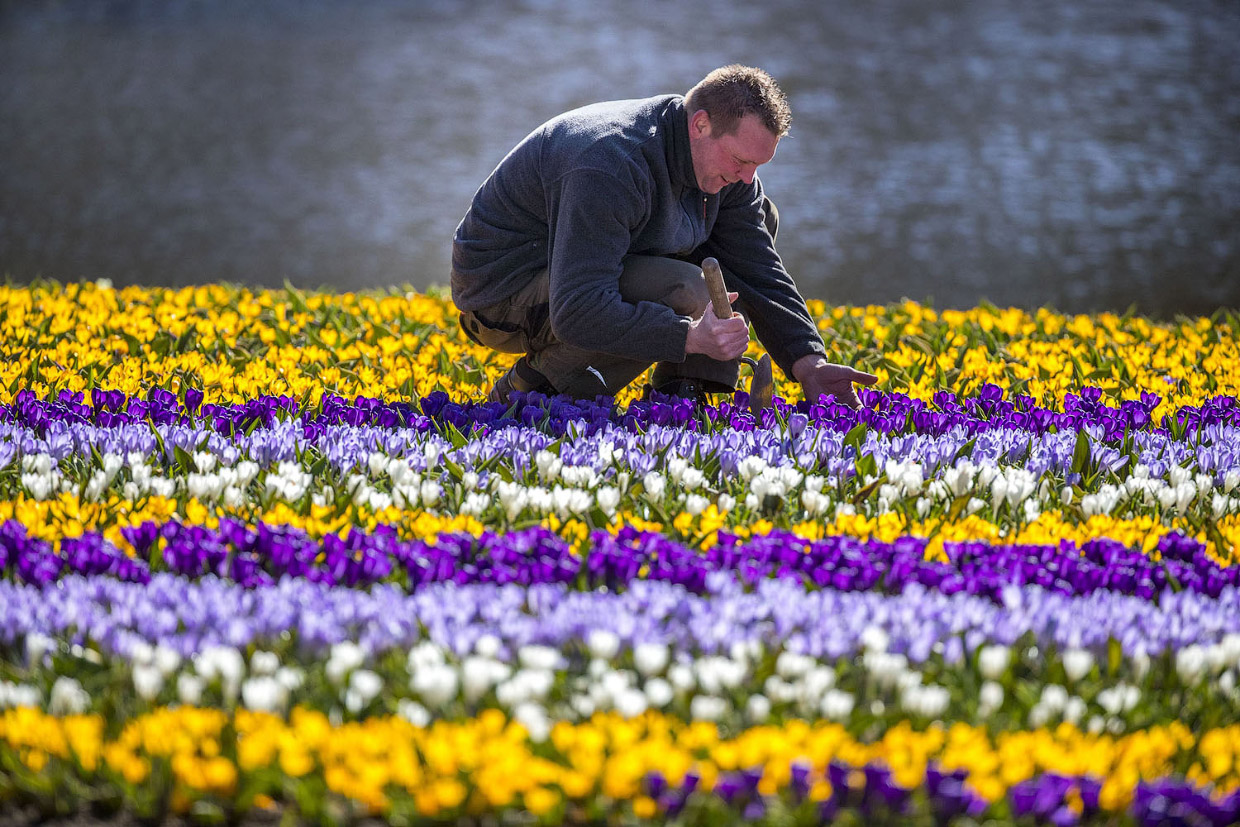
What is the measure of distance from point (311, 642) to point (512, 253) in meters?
2.28

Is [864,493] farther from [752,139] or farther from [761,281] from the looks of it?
[761,281]

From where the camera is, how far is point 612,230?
371cm

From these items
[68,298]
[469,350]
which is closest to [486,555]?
[469,350]

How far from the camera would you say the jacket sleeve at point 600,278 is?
3639mm

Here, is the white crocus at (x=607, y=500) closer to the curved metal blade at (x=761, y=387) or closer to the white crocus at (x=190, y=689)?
the white crocus at (x=190, y=689)

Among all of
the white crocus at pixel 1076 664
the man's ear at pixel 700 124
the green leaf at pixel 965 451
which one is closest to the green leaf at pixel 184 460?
the man's ear at pixel 700 124

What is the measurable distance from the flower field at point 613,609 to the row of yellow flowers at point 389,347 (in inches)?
13.3

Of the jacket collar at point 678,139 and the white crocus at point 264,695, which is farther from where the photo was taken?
the jacket collar at point 678,139

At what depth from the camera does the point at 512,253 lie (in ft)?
13.6

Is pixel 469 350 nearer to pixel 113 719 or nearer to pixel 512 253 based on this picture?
pixel 512 253

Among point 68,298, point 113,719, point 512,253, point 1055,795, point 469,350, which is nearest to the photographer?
point 1055,795

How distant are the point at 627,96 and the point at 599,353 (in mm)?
11738

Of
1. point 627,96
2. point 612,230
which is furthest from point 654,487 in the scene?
point 627,96

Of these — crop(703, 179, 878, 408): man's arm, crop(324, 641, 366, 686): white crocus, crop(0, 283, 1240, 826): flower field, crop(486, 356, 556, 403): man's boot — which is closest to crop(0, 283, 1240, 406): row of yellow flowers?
crop(486, 356, 556, 403): man's boot
